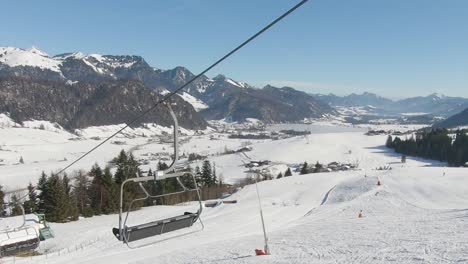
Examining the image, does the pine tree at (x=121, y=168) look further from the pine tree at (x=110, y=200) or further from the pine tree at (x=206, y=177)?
the pine tree at (x=206, y=177)

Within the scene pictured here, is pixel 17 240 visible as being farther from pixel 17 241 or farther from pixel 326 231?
pixel 326 231

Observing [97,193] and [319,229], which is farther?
[97,193]

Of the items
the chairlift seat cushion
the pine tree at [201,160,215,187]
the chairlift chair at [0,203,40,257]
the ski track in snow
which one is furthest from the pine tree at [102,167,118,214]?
the chairlift seat cushion

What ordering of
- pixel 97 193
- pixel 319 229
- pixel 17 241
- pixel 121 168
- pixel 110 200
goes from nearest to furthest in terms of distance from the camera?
pixel 17 241
pixel 319 229
pixel 110 200
pixel 97 193
pixel 121 168

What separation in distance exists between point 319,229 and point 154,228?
2163 cm

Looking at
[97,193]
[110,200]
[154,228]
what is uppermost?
[154,228]

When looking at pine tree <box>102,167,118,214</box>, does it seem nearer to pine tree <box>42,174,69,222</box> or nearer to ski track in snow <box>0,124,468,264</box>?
ski track in snow <box>0,124,468,264</box>

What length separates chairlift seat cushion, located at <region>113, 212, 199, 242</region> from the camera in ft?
41.7

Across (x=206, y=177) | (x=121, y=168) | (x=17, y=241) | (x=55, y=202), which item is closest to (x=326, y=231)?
(x=17, y=241)

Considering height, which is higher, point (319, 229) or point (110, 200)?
point (319, 229)

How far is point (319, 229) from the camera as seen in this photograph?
105 ft

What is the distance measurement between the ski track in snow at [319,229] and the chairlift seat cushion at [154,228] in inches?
337

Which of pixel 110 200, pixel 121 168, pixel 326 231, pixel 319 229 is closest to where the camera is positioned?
pixel 326 231

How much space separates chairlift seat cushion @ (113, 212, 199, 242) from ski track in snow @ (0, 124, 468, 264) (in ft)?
28.1
